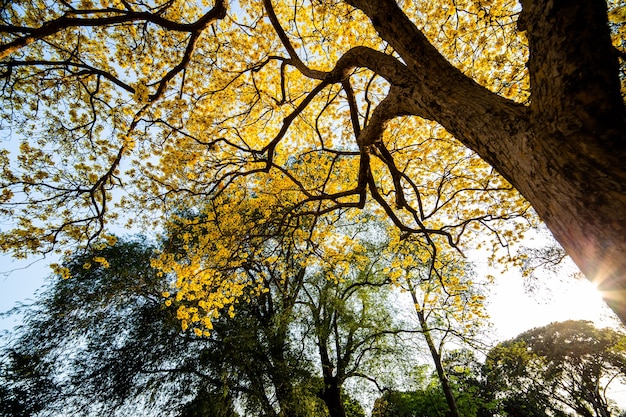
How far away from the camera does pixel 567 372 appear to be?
1655 centimetres

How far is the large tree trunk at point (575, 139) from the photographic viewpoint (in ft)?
3.33

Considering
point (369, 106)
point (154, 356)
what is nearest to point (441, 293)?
point (369, 106)

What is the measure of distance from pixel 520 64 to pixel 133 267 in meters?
14.3

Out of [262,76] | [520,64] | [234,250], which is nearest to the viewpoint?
[520,64]

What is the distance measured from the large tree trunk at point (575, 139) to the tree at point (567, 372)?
1737cm

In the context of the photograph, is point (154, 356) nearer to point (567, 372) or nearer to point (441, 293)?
point (441, 293)

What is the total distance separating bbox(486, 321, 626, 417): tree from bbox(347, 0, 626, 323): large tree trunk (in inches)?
684

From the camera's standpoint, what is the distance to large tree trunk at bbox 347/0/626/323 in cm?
101

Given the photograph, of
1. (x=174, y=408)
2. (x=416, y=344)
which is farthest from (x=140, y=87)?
(x=416, y=344)

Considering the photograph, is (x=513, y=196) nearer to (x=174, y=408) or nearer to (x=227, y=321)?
(x=227, y=321)

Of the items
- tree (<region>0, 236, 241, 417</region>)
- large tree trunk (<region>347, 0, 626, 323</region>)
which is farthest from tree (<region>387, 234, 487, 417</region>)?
tree (<region>0, 236, 241, 417</region>)

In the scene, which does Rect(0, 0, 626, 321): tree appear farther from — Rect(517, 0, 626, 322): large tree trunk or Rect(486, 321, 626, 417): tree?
Rect(486, 321, 626, 417): tree

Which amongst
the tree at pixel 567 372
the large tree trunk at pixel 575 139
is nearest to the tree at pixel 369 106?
the large tree trunk at pixel 575 139

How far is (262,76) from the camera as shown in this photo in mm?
6227
